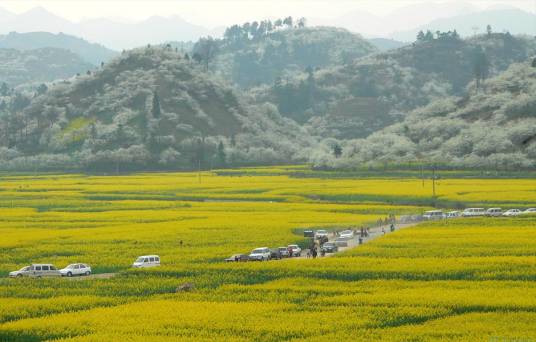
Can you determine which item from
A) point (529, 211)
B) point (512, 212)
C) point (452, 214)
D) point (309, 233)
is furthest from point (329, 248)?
point (529, 211)

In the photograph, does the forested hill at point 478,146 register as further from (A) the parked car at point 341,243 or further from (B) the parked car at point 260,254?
(B) the parked car at point 260,254

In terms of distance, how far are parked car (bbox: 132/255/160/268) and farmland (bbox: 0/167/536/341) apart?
2.91ft

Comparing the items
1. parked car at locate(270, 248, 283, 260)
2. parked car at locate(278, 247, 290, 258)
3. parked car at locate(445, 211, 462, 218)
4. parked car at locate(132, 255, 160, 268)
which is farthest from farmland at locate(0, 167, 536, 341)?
parked car at locate(445, 211, 462, 218)

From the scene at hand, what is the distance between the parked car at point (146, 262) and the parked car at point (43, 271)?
5.50 metres

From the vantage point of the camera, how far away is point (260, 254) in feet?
220

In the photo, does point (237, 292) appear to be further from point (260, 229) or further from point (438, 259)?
point (260, 229)

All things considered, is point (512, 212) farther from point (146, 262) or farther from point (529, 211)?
point (146, 262)

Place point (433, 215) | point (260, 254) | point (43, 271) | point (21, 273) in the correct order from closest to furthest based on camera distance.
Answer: point (21, 273) < point (43, 271) < point (260, 254) < point (433, 215)

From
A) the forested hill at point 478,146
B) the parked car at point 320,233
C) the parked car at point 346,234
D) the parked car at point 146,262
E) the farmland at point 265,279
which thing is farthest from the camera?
the forested hill at point 478,146

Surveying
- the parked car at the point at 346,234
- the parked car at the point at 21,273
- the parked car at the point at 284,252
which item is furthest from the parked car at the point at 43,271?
the parked car at the point at 346,234

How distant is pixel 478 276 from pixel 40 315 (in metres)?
26.6

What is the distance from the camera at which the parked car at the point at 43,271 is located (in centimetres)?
6041

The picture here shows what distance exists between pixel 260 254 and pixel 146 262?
8.96 meters

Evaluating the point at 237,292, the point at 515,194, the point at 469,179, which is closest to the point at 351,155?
the point at 469,179
